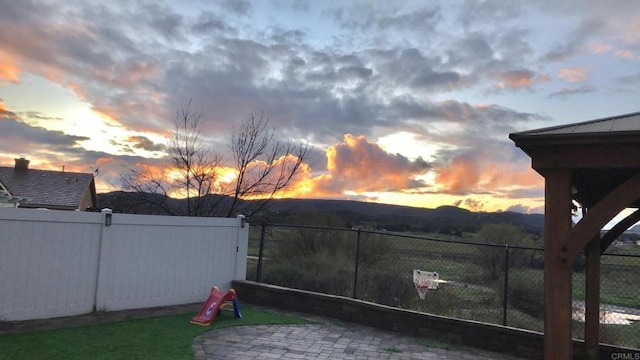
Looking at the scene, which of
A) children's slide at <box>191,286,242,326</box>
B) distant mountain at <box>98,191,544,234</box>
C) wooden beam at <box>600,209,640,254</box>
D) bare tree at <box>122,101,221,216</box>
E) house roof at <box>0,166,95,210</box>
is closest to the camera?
wooden beam at <box>600,209,640,254</box>

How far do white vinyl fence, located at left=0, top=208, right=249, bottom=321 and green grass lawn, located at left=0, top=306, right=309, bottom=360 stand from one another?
84 cm

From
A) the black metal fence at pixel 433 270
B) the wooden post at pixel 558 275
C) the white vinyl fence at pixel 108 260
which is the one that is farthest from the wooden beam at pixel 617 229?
the white vinyl fence at pixel 108 260

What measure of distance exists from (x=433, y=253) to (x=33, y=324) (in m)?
8.38

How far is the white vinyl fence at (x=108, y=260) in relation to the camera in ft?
20.4

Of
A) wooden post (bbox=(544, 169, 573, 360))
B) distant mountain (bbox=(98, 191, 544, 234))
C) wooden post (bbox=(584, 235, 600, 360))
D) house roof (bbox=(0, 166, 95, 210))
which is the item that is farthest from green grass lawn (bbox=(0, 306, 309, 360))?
house roof (bbox=(0, 166, 95, 210))

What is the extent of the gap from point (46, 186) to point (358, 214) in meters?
18.3

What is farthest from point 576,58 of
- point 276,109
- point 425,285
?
point 276,109

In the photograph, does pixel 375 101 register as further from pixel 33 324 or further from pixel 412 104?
pixel 33 324

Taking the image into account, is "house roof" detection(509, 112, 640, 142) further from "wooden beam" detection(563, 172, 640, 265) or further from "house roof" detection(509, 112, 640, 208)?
"wooden beam" detection(563, 172, 640, 265)

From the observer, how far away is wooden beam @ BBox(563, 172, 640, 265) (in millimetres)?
3064

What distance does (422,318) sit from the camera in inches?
272

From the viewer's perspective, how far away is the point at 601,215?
314cm

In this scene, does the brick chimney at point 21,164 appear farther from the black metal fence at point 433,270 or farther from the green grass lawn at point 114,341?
the green grass lawn at point 114,341

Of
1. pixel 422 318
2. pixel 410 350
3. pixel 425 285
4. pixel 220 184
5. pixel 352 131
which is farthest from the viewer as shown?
pixel 352 131
